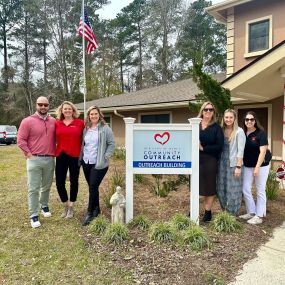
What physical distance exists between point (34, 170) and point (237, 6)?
8.35 meters

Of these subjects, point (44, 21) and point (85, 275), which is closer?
point (85, 275)

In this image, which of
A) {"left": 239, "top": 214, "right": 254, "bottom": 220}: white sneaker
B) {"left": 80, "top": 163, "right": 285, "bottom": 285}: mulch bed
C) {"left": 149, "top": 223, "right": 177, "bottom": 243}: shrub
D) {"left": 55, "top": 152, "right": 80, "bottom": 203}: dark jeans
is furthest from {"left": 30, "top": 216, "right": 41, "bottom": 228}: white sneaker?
{"left": 239, "top": 214, "right": 254, "bottom": 220}: white sneaker

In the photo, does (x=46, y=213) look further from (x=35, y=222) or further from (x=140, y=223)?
(x=140, y=223)

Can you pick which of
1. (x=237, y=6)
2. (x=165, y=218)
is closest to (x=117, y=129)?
(x=237, y=6)

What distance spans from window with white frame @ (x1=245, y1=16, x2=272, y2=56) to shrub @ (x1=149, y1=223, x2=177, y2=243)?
7.13 meters

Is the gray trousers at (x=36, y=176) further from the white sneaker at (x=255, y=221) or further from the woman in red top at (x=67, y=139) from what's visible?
the white sneaker at (x=255, y=221)

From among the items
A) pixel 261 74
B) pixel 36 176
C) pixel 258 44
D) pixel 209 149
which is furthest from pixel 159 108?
pixel 36 176

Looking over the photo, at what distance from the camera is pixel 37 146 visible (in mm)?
4871

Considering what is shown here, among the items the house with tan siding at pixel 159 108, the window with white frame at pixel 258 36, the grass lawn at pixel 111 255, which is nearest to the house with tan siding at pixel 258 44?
the window with white frame at pixel 258 36

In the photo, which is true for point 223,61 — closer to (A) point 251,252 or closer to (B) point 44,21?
(B) point 44,21

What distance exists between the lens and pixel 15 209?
5992 millimetres

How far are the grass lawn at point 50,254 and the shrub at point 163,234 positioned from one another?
723 mm

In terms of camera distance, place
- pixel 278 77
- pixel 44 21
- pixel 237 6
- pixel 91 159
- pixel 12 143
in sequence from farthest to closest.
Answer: pixel 44 21 < pixel 12 143 < pixel 237 6 < pixel 278 77 < pixel 91 159

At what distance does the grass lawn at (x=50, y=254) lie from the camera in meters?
3.46
